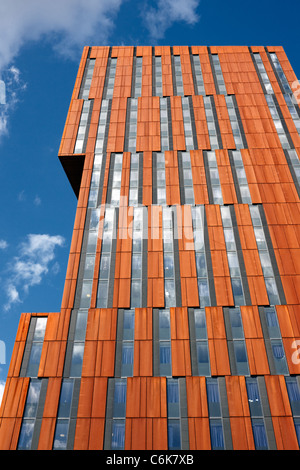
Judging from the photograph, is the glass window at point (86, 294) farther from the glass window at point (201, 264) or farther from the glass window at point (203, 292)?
the glass window at point (201, 264)

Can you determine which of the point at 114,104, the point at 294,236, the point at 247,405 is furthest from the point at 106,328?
the point at 114,104

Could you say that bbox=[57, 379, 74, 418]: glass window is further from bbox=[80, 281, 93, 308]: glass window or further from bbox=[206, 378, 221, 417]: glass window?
bbox=[206, 378, 221, 417]: glass window

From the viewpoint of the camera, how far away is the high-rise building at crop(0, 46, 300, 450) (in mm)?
28031

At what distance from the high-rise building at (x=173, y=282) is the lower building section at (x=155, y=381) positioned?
9cm

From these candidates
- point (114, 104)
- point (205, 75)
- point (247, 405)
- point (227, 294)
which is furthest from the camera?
point (205, 75)

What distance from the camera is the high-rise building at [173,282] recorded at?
28.0 meters

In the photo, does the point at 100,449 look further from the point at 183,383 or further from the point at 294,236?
the point at 294,236

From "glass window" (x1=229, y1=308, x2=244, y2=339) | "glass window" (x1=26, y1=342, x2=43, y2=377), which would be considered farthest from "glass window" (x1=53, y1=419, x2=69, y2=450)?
"glass window" (x1=229, y1=308, x2=244, y2=339)

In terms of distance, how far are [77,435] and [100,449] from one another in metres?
1.91

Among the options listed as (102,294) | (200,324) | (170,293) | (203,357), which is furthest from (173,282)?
(203,357)

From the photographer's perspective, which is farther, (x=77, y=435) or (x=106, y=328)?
(x=106, y=328)

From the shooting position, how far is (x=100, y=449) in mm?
26719

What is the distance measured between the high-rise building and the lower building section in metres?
0.09
